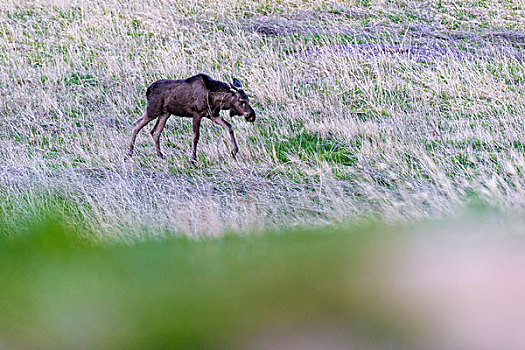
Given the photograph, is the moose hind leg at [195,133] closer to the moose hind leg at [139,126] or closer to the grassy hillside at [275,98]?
the grassy hillside at [275,98]

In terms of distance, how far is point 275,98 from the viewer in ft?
24.9

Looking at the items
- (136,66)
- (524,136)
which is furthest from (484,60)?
(136,66)

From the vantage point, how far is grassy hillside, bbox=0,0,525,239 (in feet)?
15.6

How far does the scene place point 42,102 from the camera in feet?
25.2

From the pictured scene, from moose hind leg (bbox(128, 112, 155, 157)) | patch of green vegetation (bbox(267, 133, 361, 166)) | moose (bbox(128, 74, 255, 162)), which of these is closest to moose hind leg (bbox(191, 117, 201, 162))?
moose (bbox(128, 74, 255, 162))

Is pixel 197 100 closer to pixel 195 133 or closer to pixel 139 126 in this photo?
pixel 195 133

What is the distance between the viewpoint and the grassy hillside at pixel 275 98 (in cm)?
476

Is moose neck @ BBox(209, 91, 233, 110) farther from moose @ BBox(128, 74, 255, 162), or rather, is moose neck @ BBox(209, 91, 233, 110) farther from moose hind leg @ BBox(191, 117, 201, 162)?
moose hind leg @ BBox(191, 117, 201, 162)

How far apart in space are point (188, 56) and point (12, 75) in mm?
2212

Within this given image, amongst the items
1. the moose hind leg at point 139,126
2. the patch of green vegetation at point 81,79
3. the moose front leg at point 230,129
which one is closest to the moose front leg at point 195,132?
the moose front leg at point 230,129

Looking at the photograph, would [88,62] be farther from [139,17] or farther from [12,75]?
[139,17]

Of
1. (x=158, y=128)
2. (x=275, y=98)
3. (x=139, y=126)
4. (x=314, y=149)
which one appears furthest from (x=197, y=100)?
(x=275, y=98)

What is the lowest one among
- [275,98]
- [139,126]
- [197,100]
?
[275,98]

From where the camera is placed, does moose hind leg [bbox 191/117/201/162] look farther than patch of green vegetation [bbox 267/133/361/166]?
No
